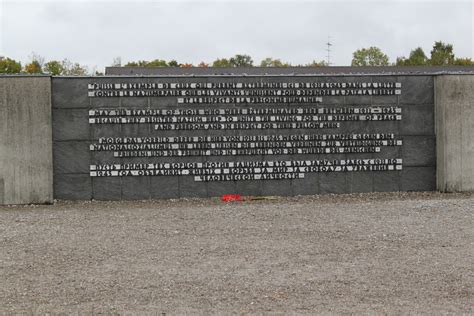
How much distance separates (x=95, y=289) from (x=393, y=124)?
8488 millimetres

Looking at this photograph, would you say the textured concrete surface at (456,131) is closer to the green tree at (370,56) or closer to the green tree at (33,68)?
the green tree at (33,68)

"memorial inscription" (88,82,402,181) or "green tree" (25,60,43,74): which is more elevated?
"green tree" (25,60,43,74)

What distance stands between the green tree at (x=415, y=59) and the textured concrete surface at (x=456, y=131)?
2161 inches

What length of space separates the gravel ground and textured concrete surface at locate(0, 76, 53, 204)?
781 mm

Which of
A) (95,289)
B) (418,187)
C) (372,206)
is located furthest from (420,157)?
(95,289)

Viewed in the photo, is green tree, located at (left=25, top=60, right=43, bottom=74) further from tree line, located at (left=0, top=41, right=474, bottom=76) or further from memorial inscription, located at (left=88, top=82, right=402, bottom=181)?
memorial inscription, located at (left=88, top=82, right=402, bottom=181)

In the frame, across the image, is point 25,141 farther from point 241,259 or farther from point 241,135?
point 241,259

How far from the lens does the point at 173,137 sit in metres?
12.6

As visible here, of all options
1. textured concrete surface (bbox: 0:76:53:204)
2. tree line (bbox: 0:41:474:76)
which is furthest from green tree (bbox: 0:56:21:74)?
textured concrete surface (bbox: 0:76:53:204)

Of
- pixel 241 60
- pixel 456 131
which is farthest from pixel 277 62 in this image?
pixel 456 131

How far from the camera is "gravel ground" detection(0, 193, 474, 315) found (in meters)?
5.86

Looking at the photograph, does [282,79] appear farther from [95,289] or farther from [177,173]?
[95,289]

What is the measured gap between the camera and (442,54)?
7900 centimetres

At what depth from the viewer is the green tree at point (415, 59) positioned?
228 feet
